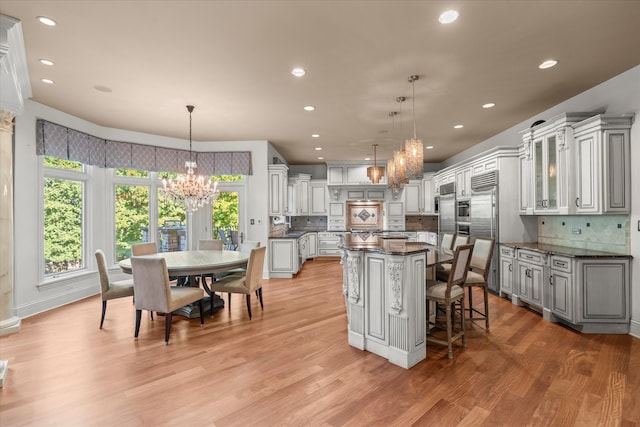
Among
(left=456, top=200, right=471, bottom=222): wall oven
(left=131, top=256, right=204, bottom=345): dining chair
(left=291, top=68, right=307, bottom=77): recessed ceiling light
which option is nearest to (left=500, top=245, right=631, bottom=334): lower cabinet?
(left=456, top=200, right=471, bottom=222): wall oven

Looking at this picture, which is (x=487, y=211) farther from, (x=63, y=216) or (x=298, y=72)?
(x=63, y=216)

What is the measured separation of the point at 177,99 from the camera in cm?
393

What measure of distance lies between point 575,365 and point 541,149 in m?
2.71

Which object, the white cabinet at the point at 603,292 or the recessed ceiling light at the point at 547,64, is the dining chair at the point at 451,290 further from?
the recessed ceiling light at the point at 547,64

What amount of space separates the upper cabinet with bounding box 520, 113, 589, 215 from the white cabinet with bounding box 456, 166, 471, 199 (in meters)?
1.19

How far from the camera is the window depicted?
174 inches

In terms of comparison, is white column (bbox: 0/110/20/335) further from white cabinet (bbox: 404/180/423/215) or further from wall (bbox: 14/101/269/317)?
white cabinet (bbox: 404/180/423/215)

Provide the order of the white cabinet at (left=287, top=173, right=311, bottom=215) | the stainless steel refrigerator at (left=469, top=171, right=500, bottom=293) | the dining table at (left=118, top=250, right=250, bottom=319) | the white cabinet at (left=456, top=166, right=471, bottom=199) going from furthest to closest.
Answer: the white cabinet at (left=287, top=173, right=311, bottom=215)
the white cabinet at (left=456, top=166, right=471, bottom=199)
the stainless steel refrigerator at (left=469, top=171, right=500, bottom=293)
the dining table at (left=118, top=250, right=250, bottom=319)

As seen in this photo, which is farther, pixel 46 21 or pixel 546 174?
pixel 546 174

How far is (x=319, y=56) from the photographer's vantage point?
287 cm

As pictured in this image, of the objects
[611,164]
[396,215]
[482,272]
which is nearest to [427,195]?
[396,215]

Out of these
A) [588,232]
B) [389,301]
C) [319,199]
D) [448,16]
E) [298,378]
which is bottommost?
[298,378]

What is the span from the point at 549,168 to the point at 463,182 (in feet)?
6.84

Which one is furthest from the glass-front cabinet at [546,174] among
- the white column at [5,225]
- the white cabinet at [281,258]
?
the white column at [5,225]
